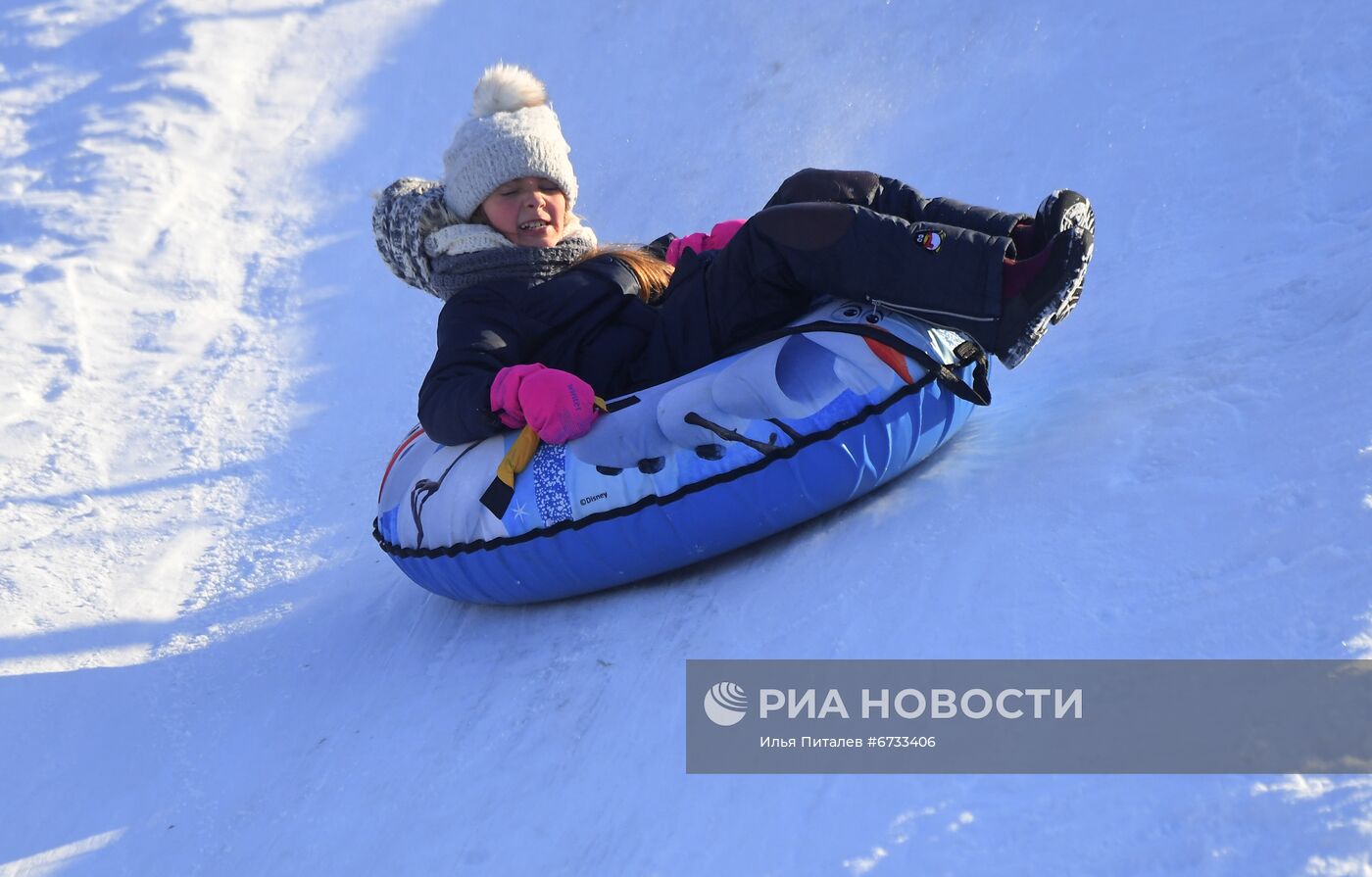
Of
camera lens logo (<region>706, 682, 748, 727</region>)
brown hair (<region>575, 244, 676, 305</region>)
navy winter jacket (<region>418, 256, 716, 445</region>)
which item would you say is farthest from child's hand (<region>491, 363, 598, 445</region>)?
camera lens logo (<region>706, 682, 748, 727</region>)

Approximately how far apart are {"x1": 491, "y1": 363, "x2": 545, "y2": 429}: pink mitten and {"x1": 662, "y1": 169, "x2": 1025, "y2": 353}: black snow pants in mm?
400

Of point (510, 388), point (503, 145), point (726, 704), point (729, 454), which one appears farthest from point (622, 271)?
point (726, 704)

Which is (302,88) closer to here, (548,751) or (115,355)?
(115,355)

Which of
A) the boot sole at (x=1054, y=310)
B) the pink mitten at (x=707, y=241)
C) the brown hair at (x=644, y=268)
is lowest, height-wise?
the boot sole at (x=1054, y=310)

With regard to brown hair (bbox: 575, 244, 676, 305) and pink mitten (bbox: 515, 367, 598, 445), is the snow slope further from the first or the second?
brown hair (bbox: 575, 244, 676, 305)

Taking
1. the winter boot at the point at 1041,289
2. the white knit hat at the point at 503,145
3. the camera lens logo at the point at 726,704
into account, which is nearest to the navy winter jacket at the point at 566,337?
the white knit hat at the point at 503,145

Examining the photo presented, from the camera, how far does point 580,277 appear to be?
9.52 ft

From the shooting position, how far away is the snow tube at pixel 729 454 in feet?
7.89

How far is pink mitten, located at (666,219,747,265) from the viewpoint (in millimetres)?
3088

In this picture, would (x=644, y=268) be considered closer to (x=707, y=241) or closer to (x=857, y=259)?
(x=707, y=241)

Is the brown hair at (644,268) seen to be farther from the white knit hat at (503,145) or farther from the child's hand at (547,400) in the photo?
the child's hand at (547,400)

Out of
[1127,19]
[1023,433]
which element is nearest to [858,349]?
[1023,433]

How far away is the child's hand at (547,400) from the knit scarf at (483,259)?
373 mm

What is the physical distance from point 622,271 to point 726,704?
1.26 m
